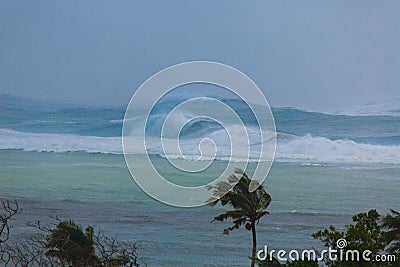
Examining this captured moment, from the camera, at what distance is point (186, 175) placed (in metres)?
6.95

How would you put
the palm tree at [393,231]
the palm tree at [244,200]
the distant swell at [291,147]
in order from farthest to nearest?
the distant swell at [291,147] → the palm tree at [244,200] → the palm tree at [393,231]

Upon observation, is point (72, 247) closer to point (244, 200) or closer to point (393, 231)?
point (244, 200)

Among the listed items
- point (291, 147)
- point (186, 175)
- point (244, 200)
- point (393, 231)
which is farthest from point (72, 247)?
point (291, 147)

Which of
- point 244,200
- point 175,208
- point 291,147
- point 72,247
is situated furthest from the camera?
point 291,147

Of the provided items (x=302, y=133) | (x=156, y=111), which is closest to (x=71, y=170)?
(x=156, y=111)

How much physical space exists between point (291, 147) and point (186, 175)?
48.9 inches

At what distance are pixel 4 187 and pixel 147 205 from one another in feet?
5.41

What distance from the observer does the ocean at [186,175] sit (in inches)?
265

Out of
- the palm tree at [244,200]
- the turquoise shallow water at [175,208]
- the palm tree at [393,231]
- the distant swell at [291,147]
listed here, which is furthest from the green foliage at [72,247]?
the distant swell at [291,147]

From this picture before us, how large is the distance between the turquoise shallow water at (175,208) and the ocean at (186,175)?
0.04ft

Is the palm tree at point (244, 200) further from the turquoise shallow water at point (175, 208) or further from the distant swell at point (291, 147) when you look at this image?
the distant swell at point (291, 147)

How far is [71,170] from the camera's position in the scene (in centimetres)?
752

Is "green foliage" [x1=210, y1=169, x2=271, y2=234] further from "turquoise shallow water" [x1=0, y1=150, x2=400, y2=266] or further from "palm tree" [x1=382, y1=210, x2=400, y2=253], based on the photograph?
"turquoise shallow water" [x1=0, y1=150, x2=400, y2=266]

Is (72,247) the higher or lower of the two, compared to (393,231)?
lower
